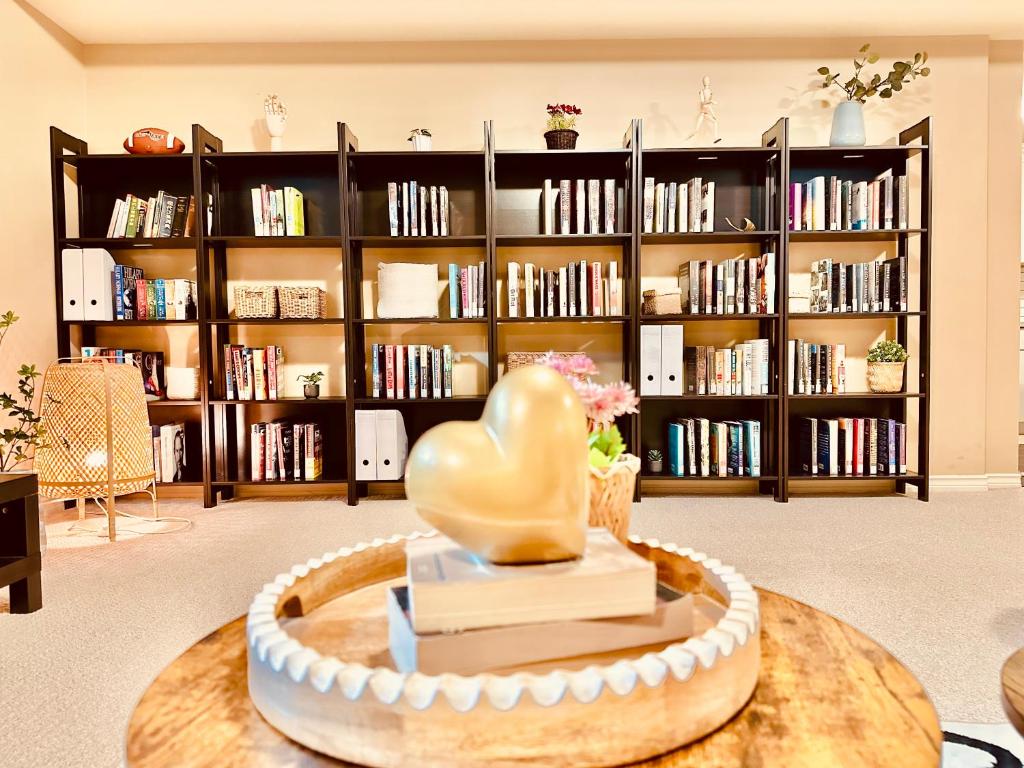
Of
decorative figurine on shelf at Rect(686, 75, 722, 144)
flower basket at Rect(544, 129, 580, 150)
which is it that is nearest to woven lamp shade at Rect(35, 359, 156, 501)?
flower basket at Rect(544, 129, 580, 150)

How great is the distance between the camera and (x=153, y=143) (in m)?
3.81

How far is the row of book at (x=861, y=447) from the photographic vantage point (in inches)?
154

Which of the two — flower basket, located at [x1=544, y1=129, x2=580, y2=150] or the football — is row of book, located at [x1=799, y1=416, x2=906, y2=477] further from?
the football

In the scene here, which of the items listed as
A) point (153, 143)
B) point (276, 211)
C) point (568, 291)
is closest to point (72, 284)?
point (153, 143)

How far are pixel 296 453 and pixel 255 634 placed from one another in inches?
131

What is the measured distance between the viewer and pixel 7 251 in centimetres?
349

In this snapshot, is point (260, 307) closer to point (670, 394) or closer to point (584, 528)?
point (670, 394)

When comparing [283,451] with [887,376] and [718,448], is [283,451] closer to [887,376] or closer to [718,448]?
[718,448]

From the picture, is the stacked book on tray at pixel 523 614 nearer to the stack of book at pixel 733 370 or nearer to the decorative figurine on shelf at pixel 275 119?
the stack of book at pixel 733 370

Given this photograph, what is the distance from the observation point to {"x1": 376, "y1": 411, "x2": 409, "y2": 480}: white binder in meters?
3.84

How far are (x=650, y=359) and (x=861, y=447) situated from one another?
1.28 metres

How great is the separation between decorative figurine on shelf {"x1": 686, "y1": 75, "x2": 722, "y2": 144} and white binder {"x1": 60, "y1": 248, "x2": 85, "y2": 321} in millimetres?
3436

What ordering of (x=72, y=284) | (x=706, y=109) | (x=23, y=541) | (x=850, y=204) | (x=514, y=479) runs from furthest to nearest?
(x=706, y=109) → (x=850, y=204) → (x=72, y=284) → (x=23, y=541) → (x=514, y=479)

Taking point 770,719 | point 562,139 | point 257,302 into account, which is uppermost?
point 562,139
